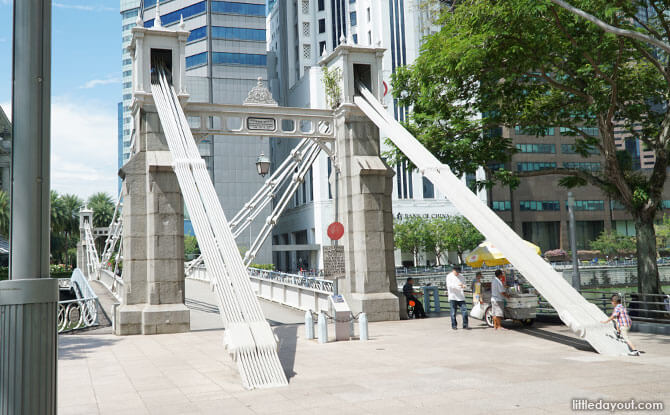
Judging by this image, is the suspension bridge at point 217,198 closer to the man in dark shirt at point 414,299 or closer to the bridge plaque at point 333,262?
the man in dark shirt at point 414,299

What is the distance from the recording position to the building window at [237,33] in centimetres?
7538

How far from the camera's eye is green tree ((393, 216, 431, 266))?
2472 inches

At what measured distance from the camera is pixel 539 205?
8119cm

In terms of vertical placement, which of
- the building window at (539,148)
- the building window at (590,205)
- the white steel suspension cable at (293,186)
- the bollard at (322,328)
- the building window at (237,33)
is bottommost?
the bollard at (322,328)

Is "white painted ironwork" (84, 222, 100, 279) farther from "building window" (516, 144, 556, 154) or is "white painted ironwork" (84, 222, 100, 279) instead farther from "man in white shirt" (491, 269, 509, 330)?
"building window" (516, 144, 556, 154)

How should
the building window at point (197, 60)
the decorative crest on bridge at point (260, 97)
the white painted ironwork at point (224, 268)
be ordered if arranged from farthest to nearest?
the building window at point (197, 60), the decorative crest on bridge at point (260, 97), the white painted ironwork at point (224, 268)

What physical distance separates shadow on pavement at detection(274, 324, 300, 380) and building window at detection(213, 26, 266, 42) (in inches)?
2590

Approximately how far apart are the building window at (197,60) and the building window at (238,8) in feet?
19.9

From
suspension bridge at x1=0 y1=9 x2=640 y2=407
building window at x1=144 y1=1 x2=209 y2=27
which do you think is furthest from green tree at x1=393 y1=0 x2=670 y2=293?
building window at x1=144 y1=1 x2=209 y2=27

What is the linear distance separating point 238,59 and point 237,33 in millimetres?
3443

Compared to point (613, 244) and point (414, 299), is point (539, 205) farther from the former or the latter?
point (414, 299)

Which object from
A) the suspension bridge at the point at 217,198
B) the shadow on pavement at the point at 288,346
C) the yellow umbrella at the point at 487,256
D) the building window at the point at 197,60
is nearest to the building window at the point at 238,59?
the building window at the point at 197,60

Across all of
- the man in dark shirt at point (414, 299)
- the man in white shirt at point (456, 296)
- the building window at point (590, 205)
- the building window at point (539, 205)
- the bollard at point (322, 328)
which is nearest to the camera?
the bollard at point (322, 328)

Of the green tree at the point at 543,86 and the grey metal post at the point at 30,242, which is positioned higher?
the green tree at the point at 543,86
